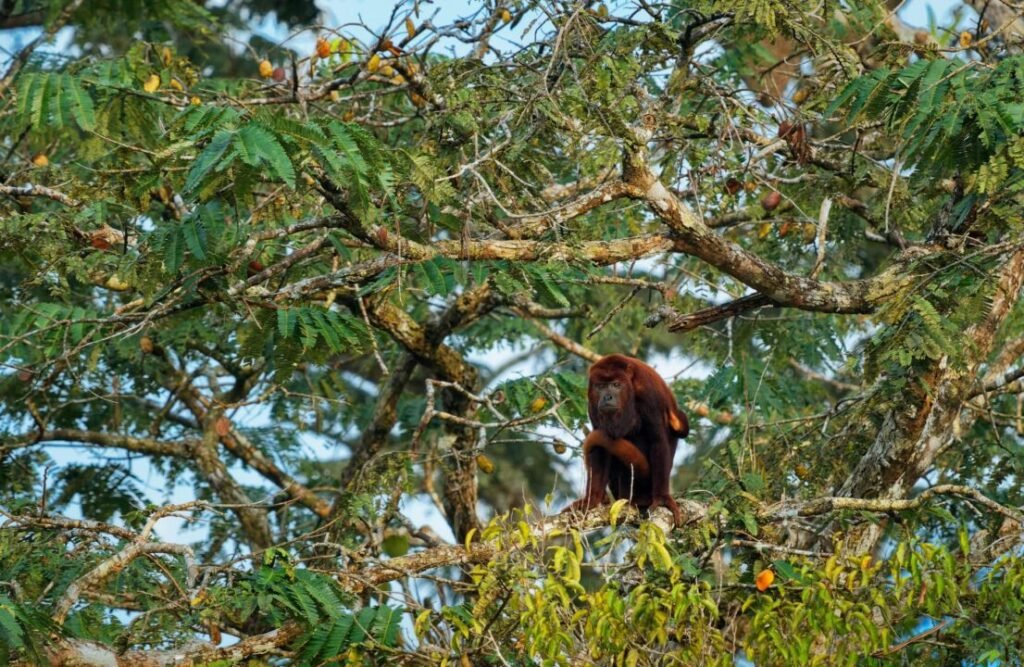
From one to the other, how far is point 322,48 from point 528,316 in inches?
103

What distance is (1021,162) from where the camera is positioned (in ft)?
19.0

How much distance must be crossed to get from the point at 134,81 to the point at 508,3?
2.46m

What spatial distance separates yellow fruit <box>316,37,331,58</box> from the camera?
738cm

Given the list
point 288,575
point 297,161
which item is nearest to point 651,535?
point 288,575

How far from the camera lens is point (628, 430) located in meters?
7.40

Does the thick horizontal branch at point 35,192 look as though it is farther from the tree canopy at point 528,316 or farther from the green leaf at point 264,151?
the green leaf at point 264,151

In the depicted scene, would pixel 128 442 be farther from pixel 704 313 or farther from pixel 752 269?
pixel 752 269

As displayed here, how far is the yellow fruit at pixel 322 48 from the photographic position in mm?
7384

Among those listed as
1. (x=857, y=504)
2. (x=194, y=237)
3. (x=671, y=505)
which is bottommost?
(x=857, y=504)

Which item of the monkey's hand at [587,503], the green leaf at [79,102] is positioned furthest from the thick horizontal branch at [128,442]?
the monkey's hand at [587,503]

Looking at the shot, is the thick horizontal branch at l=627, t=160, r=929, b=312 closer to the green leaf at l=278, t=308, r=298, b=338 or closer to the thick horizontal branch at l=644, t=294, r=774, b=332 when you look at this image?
the thick horizontal branch at l=644, t=294, r=774, b=332

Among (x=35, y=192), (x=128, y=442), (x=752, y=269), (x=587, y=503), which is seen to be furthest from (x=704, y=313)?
(x=128, y=442)

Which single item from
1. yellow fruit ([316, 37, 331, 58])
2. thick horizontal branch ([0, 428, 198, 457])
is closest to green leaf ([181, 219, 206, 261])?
yellow fruit ([316, 37, 331, 58])

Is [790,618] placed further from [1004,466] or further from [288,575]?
[1004,466]
